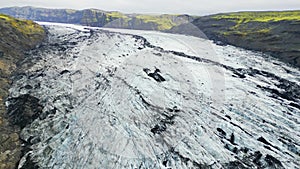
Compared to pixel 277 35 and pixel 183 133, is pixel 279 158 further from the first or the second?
pixel 277 35

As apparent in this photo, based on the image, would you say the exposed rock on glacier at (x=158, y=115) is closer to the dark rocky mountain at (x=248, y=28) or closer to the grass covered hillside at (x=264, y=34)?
the grass covered hillside at (x=264, y=34)

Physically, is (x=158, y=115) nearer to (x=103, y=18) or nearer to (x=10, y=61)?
(x=10, y=61)

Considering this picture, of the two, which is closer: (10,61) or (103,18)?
(10,61)

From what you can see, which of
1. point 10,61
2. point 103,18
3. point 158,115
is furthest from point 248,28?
point 103,18

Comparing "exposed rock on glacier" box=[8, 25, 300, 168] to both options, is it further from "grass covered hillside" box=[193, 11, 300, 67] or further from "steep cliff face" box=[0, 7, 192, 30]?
"steep cliff face" box=[0, 7, 192, 30]

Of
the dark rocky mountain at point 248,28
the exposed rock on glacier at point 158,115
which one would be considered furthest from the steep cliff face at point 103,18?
the exposed rock on glacier at point 158,115

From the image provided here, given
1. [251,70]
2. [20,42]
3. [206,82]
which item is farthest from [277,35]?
[20,42]
